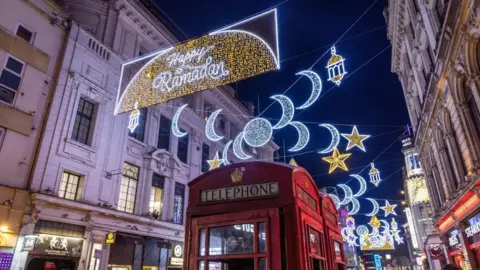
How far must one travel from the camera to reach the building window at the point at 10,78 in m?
12.5

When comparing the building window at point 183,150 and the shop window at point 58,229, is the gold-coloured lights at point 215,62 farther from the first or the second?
the building window at point 183,150

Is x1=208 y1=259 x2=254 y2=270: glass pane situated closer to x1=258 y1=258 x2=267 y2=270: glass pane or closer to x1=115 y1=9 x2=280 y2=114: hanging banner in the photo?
x1=258 y1=258 x2=267 y2=270: glass pane

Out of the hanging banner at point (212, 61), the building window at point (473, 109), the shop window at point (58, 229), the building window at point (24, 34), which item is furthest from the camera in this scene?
the building window at point (24, 34)

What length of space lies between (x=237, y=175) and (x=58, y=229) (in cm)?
1194

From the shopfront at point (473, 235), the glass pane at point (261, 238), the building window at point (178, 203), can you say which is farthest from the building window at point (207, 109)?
the glass pane at point (261, 238)

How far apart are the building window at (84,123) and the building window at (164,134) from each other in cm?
495

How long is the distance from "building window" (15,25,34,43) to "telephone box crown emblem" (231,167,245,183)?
13739mm

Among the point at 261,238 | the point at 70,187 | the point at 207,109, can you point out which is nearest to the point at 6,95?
the point at 70,187

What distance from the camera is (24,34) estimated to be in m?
13.8

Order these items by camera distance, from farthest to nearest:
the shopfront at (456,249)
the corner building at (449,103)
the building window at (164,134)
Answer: the building window at (164,134)
the shopfront at (456,249)
the corner building at (449,103)

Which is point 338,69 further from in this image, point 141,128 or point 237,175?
point 141,128

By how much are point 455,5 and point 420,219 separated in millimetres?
33379

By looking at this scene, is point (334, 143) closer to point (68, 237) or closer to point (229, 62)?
point (229, 62)

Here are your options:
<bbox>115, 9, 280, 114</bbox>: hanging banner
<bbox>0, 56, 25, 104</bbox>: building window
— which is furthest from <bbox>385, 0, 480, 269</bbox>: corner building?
<bbox>0, 56, 25, 104</bbox>: building window
